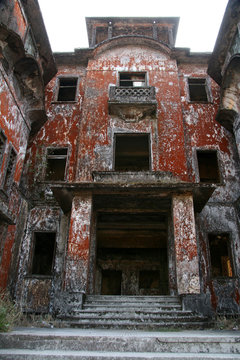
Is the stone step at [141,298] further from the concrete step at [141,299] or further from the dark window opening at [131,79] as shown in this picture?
the dark window opening at [131,79]

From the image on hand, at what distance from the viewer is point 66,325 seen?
6.98 meters

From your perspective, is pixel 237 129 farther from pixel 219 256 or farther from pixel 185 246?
pixel 219 256

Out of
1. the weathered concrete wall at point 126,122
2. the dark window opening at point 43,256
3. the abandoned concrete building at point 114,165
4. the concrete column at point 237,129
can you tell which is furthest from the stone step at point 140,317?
the dark window opening at point 43,256

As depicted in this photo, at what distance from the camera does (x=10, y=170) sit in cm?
1069

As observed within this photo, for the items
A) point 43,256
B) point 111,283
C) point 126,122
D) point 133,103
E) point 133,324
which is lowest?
point 133,324

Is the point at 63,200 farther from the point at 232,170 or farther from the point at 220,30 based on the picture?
the point at 220,30

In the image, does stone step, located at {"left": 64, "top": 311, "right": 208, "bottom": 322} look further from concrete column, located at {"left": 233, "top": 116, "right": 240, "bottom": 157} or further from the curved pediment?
the curved pediment

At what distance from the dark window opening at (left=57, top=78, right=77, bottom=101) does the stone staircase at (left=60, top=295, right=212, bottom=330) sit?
1056 centimetres

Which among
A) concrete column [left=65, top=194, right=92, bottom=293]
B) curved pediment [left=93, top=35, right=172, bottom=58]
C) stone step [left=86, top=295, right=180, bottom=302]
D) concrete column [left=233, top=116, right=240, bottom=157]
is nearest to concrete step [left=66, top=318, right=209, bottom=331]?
stone step [left=86, top=295, right=180, bottom=302]

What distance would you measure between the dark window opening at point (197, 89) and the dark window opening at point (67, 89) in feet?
19.2

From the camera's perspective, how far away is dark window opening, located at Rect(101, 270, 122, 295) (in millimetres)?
16922

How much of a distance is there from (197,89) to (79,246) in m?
10.5

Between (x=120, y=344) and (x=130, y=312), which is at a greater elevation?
(x=130, y=312)

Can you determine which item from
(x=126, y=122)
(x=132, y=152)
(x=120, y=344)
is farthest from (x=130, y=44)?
(x=120, y=344)
